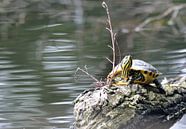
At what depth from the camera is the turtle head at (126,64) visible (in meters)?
3.51

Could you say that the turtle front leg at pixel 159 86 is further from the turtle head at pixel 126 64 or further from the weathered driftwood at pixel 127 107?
the turtle head at pixel 126 64

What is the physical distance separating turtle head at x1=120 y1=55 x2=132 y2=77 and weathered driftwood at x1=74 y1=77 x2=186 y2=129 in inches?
3.4

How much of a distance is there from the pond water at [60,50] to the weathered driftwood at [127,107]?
775 millimetres

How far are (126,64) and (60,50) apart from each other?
4420 millimetres

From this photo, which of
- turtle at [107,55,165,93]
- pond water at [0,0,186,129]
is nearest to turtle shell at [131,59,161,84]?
turtle at [107,55,165,93]

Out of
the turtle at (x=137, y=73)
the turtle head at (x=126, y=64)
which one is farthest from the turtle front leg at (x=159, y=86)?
the turtle head at (x=126, y=64)

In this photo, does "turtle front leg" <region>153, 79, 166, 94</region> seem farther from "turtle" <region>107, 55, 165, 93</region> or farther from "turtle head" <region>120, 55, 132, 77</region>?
"turtle head" <region>120, 55, 132, 77</region>

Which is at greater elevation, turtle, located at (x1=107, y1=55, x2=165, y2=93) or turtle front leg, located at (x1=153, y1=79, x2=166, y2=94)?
A: turtle, located at (x1=107, y1=55, x2=165, y2=93)

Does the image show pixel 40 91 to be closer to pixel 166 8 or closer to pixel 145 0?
pixel 166 8

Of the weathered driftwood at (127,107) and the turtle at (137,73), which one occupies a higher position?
the turtle at (137,73)

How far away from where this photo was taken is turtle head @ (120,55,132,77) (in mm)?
3506

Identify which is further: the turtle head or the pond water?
the pond water

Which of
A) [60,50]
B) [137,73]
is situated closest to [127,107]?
[137,73]

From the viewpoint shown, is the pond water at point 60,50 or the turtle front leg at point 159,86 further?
the pond water at point 60,50
